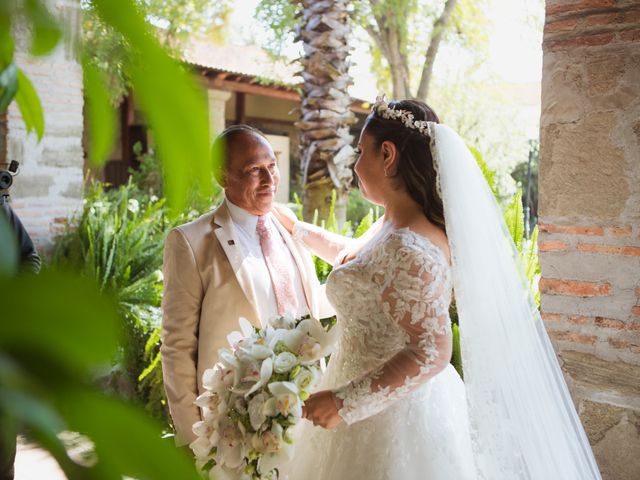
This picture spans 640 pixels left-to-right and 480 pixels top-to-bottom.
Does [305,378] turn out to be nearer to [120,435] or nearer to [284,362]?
[284,362]

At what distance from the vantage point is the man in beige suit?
2500 millimetres

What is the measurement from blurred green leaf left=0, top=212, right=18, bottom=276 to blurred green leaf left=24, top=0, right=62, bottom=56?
7 centimetres

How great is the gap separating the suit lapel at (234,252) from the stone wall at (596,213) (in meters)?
1.30

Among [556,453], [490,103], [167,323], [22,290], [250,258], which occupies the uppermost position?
[490,103]

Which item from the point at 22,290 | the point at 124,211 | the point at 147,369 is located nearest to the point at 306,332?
the point at 22,290

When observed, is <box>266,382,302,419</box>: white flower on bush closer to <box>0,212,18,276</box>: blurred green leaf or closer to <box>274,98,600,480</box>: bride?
<box>274,98,600,480</box>: bride

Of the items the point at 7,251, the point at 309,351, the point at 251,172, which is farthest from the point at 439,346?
the point at 7,251

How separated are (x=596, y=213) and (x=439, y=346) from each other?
1235mm

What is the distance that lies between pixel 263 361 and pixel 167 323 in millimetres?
793

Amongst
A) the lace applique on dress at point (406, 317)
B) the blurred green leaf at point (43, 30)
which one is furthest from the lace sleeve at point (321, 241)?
the blurred green leaf at point (43, 30)

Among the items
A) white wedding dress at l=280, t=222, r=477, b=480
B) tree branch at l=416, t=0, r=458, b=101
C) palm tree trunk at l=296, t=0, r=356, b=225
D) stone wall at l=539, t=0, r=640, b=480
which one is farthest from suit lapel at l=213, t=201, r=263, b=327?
tree branch at l=416, t=0, r=458, b=101

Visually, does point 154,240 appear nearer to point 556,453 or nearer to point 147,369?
point 147,369

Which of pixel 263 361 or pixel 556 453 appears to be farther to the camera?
pixel 556 453

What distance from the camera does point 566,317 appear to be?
2.89 metres
